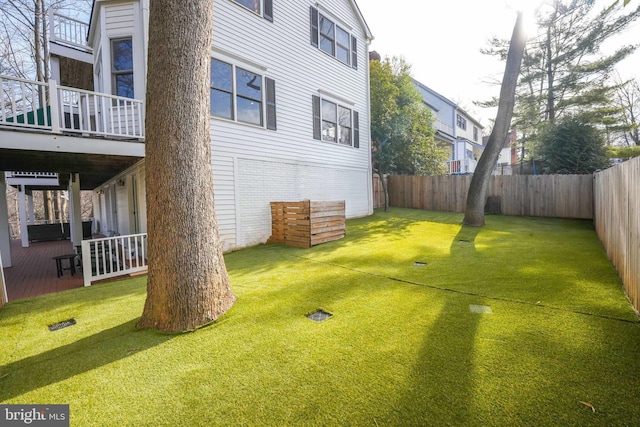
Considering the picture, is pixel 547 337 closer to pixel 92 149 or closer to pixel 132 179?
pixel 92 149

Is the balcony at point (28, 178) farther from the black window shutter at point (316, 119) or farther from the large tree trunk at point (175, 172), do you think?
the large tree trunk at point (175, 172)

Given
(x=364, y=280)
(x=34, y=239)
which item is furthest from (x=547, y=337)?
(x=34, y=239)

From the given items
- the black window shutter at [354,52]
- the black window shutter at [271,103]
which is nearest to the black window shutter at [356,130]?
the black window shutter at [354,52]

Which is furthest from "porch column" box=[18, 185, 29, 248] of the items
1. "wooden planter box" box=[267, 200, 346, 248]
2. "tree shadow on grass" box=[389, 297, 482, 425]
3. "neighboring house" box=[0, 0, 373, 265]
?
"tree shadow on grass" box=[389, 297, 482, 425]

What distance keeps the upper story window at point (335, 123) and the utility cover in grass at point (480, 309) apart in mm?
7855

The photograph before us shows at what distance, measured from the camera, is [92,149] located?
5.47 m

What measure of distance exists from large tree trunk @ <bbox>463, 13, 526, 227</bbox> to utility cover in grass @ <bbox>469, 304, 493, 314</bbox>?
23.7 feet

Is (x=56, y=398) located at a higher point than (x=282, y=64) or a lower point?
lower

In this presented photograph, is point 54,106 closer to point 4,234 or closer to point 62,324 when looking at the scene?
point 62,324

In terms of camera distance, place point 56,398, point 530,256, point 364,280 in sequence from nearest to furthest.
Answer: point 56,398
point 364,280
point 530,256

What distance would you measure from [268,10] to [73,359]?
9416mm

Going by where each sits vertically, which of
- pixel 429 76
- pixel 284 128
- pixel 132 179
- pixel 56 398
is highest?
pixel 429 76

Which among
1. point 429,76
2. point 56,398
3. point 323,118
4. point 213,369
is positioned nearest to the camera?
point 56,398

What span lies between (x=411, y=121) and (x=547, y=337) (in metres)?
13.1
